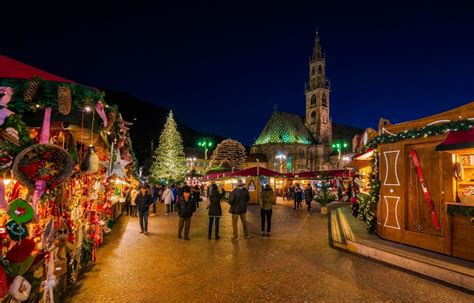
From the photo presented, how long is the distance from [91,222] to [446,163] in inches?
334

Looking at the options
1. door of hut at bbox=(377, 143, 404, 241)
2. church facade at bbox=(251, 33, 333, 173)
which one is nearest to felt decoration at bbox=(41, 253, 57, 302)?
door of hut at bbox=(377, 143, 404, 241)

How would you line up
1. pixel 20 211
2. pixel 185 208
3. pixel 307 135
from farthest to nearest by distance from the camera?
pixel 307 135
pixel 185 208
pixel 20 211

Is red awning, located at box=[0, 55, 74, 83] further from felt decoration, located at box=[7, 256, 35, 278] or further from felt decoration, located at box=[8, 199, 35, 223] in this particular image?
felt decoration, located at box=[7, 256, 35, 278]

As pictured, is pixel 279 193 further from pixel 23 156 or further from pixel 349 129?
pixel 349 129

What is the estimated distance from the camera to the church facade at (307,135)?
229 feet

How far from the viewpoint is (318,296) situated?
5.01 metres

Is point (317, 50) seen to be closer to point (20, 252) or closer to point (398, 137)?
point (398, 137)

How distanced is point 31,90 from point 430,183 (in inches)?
324

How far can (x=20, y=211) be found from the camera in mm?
3488

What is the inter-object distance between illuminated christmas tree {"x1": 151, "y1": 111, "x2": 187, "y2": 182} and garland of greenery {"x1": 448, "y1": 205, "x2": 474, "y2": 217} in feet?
112

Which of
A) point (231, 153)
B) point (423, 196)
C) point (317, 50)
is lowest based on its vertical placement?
point (423, 196)

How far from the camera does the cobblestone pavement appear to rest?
503 cm

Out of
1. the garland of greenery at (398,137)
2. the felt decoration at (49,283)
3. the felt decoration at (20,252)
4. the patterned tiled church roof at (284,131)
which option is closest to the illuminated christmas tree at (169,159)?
the garland of greenery at (398,137)

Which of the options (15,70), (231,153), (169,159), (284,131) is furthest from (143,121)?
(15,70)
